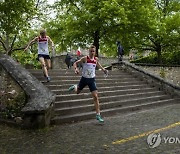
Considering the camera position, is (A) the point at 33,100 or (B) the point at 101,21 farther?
(B) the point at 101,21

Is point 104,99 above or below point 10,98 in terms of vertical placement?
below

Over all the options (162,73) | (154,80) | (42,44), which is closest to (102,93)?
(42,44)

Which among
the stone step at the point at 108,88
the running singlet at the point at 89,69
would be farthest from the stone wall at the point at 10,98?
the stone step at the point at 108,88

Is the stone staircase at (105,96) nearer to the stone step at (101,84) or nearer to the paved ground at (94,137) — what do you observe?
the stone step at (101,84)

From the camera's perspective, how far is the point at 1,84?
8.94 metres

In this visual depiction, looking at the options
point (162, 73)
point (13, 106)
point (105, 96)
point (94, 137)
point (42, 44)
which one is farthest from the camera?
point (162, 73)

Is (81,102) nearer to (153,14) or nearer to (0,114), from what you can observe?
(0,114)

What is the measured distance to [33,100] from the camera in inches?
303

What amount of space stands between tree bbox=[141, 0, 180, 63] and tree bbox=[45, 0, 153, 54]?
185cm

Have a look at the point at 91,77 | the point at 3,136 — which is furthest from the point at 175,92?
the point at 3,136

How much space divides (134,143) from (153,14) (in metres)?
19.7

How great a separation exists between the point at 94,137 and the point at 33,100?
1.92 meters

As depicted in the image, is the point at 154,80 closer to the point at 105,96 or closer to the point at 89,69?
the point at 105,96

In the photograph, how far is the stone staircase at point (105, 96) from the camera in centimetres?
925
